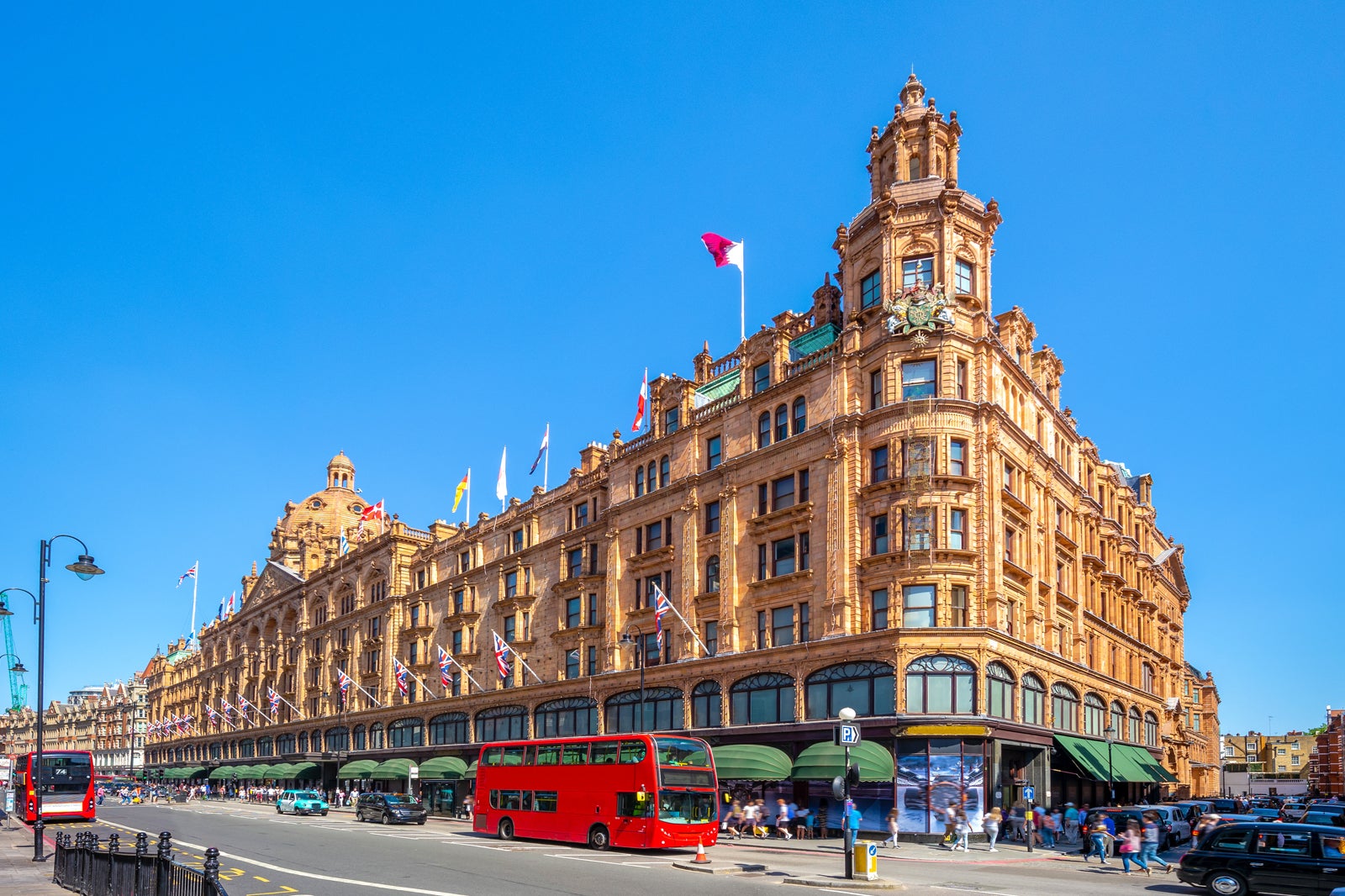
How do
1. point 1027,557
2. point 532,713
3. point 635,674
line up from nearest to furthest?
point 1027,557
point 635,674
point 532,713

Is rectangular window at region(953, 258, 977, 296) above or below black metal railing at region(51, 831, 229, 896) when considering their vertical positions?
above

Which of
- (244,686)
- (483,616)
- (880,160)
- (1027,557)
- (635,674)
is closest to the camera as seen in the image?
(1027,557)

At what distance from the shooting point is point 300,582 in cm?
10494

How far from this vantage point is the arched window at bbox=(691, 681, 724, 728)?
51.5 meters

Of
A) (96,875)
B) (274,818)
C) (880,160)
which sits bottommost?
(274,818)

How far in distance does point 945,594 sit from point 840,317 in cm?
1533

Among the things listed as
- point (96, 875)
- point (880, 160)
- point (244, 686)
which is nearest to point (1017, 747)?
point (880, 160)

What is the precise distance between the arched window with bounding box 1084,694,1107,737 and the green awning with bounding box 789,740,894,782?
1679 centimetres

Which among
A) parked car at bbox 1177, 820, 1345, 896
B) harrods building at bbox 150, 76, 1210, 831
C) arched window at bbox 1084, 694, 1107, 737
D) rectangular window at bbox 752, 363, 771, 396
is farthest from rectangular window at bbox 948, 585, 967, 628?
parked car at bbox 1177, 820, 1345, 896

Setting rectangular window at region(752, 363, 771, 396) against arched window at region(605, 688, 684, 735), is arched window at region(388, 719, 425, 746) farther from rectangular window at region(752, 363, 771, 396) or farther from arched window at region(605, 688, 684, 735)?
rectangular window at region(752, 363, 771, 396)

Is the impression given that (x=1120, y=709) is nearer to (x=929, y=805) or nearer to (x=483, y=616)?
(x=929, y=805)

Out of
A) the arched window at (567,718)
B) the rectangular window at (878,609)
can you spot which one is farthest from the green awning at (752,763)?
the arched window at (567,718)

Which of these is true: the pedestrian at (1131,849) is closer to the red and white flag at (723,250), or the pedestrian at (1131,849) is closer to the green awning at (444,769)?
the red and white flag at (723,250)

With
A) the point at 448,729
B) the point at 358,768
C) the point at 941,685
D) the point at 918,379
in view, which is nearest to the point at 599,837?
the point at 941,685
